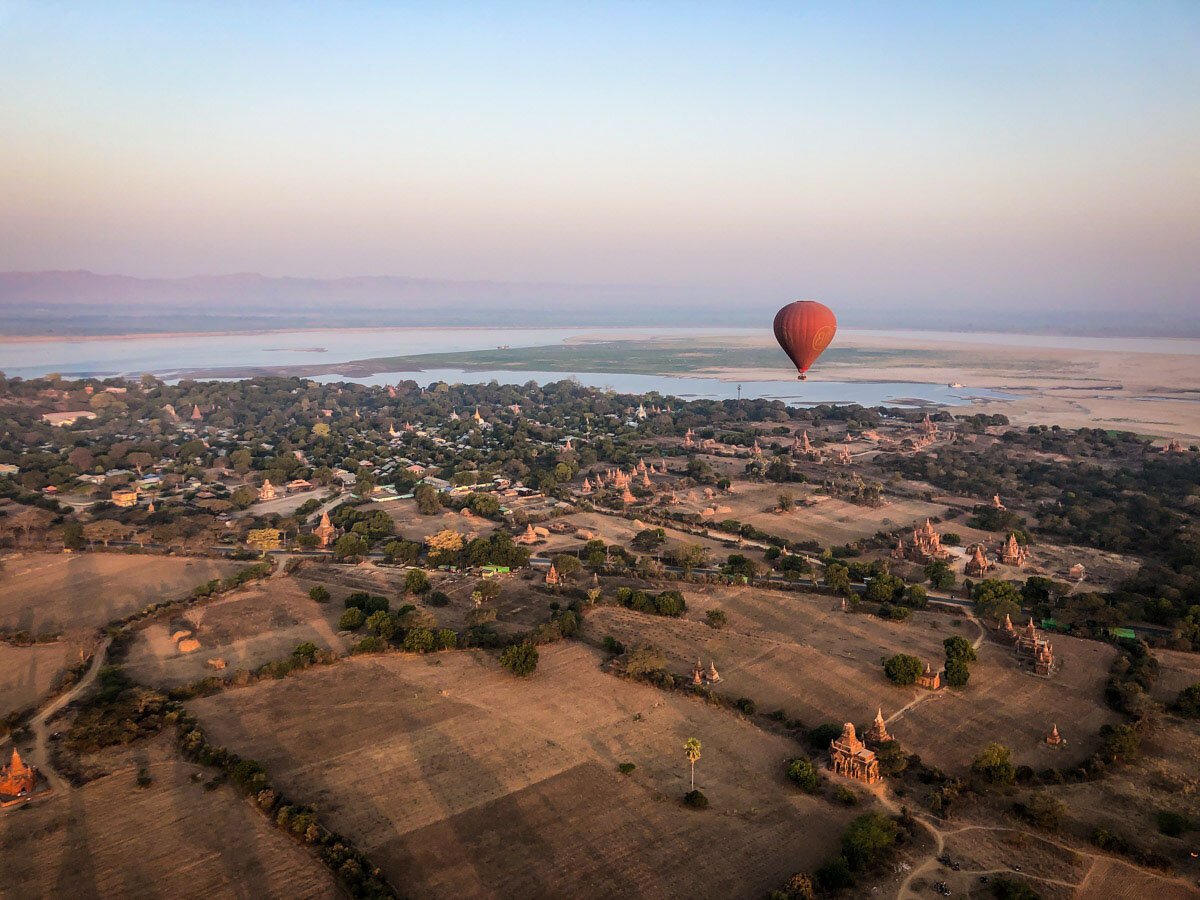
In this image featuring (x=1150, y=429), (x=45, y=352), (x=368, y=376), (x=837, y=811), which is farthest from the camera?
(x=45, y=352)

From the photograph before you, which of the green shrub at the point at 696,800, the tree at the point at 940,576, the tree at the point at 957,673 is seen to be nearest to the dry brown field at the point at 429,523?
the tree at the point at 940,576

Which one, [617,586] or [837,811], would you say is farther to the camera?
[617,586]

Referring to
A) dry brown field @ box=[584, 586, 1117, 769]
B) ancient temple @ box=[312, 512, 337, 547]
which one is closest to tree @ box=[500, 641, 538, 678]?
dry brown field @ box=[584, 586, 1117, 769]

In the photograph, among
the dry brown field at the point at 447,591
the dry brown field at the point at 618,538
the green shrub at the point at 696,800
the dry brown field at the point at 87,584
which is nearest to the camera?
→ the green shrub at the point at 696,800

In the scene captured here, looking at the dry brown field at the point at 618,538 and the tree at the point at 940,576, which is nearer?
the tree at the point at 940,576

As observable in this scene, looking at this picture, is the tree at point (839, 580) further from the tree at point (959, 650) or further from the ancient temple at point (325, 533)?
the ancient temple at point (325, 533)

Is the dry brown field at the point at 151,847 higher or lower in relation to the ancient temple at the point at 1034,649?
lower

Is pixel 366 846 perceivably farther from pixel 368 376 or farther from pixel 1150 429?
pixel 368 376

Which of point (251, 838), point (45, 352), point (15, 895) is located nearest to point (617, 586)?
point (251, 838)

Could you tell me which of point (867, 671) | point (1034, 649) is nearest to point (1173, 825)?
point (1034, 649)
